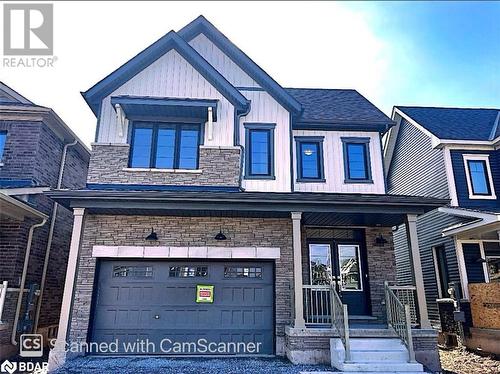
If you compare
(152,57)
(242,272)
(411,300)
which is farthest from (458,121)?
(152,57)

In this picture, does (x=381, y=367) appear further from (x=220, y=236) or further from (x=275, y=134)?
(x=275, y=134)

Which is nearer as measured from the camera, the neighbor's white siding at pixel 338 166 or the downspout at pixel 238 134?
the downspout at pixel 238 134

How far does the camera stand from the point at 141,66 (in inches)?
383

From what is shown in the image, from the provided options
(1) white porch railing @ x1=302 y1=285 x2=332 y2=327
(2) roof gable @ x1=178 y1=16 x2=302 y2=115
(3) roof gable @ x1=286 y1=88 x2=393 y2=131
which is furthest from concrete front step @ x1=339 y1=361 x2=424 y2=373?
(2) roof gable @ x1=178 y1=16 x2=302 y2=115

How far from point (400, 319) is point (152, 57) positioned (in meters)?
8.74

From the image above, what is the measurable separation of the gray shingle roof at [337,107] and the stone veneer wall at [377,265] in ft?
10.6

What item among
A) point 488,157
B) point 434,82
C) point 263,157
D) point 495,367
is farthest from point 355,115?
point 495,367

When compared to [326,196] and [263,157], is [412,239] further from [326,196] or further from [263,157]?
[263,157]

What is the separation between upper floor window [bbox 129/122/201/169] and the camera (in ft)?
30.1

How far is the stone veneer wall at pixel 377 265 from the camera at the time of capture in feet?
29.2

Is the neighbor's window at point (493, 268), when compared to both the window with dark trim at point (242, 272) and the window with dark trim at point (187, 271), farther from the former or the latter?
the window with dark trim at point (187, 271)

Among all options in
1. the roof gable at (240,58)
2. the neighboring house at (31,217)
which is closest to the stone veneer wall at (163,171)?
the neighboring house at (31,217)

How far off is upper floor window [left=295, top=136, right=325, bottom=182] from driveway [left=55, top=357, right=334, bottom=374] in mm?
4700

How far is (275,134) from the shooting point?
32.3ft
